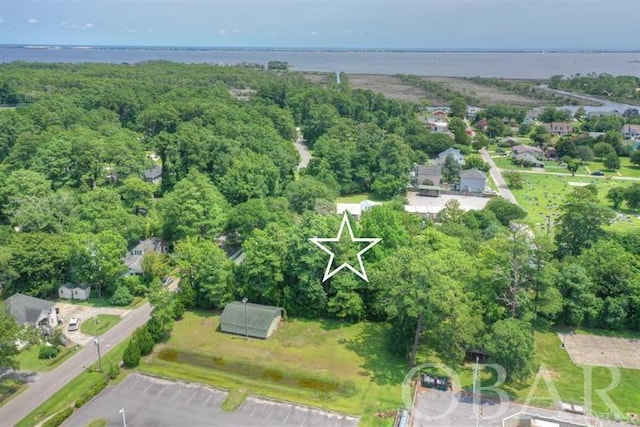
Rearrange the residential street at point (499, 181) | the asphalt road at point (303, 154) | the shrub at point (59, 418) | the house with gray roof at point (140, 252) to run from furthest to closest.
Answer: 1. the asphalt road at point (303, 154)
2. the residential street at point (499, 181)
3. the house with gray roof at point (140, 252)
4. the shrub at point (59, 418)

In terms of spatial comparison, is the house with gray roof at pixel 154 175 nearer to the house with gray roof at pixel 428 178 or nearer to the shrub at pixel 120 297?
the shrub at pixel 120 297

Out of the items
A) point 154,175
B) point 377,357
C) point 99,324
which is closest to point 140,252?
point 99,324

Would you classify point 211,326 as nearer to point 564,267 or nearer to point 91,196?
point 91,196

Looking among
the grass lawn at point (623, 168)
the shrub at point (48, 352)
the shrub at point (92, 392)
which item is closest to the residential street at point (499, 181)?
the grass lawn at point (623, 168)

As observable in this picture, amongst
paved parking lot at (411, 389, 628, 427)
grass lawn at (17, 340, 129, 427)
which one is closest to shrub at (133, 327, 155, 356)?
grass lawn at (17, 340, 129, 427)

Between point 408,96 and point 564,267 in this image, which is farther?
point 408,96

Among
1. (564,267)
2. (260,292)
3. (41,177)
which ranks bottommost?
(260,292)

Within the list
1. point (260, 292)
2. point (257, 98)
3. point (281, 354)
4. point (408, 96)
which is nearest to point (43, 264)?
point (260, 292)
